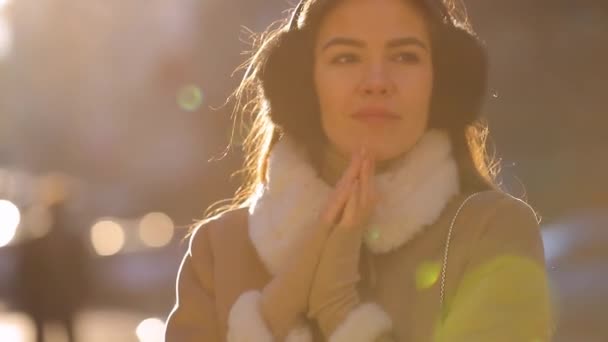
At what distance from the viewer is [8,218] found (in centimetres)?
4072

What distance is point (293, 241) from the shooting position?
3.46 meters

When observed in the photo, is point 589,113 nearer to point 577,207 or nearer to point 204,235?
point 577,207

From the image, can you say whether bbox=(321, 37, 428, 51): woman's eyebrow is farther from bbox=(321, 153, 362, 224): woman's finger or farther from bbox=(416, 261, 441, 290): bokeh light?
bbox=(416, 261, 441, 290): bokeh light

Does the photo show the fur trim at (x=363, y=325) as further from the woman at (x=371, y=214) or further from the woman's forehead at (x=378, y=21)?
the woman's forehead at (x=378, y=21)

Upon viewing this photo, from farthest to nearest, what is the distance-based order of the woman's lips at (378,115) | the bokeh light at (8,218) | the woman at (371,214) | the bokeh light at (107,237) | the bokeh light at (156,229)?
the bokeh light at (8,218)
the bokeh light at (156,229)
the bokeh light at (107,237)
the woman's lips at (378,115)
the woman at (371,214)

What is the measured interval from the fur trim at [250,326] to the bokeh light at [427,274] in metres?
0.30

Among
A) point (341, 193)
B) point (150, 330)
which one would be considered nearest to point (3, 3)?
point (150, 330)

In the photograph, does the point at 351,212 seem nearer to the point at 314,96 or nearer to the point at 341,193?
the point at 341,193

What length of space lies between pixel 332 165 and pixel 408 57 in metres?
0.36

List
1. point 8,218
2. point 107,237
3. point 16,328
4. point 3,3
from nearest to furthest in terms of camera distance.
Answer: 1. point 16,328
2. point 107,237
3. point 8,218
4. point 3,3

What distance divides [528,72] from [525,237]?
2604cm

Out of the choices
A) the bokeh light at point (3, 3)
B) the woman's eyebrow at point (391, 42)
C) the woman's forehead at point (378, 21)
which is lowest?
the woman's eyebrow at point (391, 42)

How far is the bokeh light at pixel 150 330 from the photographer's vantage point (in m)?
12.8

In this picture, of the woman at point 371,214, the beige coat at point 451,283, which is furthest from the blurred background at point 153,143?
the beige coat at point 451,283
